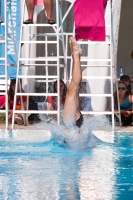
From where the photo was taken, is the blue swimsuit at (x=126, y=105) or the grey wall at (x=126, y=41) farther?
the grey wall at (x=126, y=41)

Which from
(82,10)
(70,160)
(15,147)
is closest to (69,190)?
(70,160)

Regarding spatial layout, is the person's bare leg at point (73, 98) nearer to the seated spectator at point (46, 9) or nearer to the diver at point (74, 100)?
the diver at point (74, 100)

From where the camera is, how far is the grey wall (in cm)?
1479

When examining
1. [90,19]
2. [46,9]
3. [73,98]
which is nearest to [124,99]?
[90,19]

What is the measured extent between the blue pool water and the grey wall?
618cm

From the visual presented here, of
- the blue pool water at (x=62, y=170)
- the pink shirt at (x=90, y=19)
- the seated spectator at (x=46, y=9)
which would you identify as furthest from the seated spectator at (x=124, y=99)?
the blue pool water at (x=62, y=170)

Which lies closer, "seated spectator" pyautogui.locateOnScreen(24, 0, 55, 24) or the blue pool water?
the blue pool water

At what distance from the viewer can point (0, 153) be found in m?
7.29

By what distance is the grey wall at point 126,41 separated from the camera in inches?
582

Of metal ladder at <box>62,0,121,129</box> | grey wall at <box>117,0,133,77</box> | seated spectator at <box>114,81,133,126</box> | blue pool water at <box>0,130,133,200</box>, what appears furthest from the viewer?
grey wall at <box>117,0,133,77</box>

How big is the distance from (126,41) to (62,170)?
9.32 meters

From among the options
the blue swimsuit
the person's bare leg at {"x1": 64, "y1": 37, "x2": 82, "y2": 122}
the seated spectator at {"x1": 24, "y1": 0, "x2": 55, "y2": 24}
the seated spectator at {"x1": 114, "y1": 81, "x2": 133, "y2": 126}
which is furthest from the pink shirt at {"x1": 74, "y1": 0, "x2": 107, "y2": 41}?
the person's bare leg at {"x1": 64, "y1": 37, "x2": 82, "y2": 122}

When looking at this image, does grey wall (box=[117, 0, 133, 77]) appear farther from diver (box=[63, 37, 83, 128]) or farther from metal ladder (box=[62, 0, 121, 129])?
diver (box=[63, 37, 83, 128])

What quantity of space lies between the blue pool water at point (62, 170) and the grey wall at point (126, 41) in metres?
6.18
